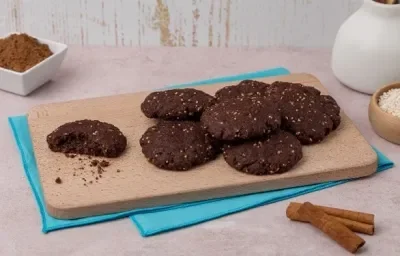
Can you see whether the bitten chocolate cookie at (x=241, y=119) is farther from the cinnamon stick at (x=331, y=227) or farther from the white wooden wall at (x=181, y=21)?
the white wooden wall at (x=181, y=21)

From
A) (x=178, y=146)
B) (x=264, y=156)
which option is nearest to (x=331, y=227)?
(x=264, y=156)

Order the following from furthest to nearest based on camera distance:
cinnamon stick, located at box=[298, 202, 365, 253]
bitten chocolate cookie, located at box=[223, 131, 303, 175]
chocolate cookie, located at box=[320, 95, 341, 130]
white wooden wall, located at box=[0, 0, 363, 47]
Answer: white wooden wall, located at box=[0, 0, 363, 47] → chocolate cookie, located at box=[320, 95, 341, 130] → bitten chocolate cookie, located at box=[223, 131, 303, 175] → cinnamon stick, located at box=[298, 202, 365, 253]

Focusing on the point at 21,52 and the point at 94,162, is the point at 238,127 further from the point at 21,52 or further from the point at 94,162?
the point at 21,52

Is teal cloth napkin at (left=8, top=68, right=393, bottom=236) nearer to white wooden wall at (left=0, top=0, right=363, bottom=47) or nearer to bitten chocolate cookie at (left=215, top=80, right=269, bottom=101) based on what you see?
bitten chocolate cookie at (left=215, top=80, right=269, bottom=101)

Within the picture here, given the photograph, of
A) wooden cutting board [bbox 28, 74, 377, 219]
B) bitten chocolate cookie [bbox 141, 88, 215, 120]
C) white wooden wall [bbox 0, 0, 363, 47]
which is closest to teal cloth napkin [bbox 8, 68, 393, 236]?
wooden cutting board [bbox 28, 74, 377, 219]

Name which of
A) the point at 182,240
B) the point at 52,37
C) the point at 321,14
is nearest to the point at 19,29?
the point at 52,37

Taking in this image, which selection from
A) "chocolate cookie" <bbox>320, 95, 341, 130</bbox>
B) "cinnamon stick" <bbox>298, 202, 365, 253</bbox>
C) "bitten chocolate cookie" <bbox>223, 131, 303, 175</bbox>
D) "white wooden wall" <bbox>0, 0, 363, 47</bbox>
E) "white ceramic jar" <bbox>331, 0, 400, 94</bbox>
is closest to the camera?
"cinnamon stick" <bbox>298, 202, 365, 253</bbox>

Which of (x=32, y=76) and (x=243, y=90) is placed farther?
(x=32, y=76)

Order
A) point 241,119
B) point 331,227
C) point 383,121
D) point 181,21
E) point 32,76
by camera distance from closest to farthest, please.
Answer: point 331,227 → point 241,119 → point 383,121 → point 32,76 → point 181,21
